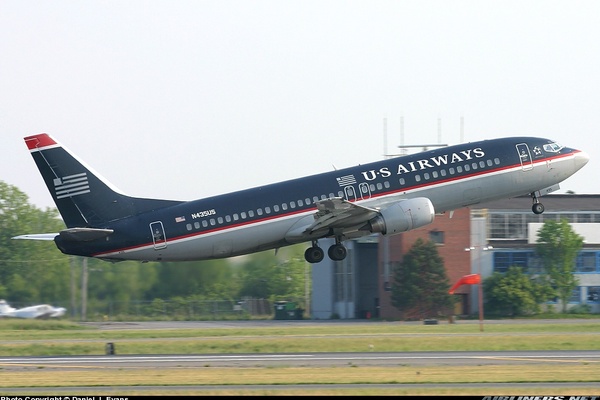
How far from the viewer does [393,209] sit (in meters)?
54.7

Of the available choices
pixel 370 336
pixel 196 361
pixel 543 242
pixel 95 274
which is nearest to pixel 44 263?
pixel 95 274

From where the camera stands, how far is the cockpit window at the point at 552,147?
58.9m

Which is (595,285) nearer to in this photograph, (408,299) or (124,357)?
(408,299)

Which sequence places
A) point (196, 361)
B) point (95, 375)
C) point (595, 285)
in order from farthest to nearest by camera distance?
point (595, 285) → point (196, 361) → point (95, 375)

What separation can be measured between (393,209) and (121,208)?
1501cm

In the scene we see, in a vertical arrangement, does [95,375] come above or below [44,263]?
below

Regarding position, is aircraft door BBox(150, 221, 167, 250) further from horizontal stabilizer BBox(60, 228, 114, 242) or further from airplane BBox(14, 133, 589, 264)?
horizontal stabilizer BBox(60, 228, 114, 242)

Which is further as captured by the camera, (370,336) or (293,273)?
(293,273)

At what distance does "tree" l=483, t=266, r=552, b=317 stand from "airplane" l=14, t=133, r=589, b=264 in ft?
146

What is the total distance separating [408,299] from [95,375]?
2367 inches

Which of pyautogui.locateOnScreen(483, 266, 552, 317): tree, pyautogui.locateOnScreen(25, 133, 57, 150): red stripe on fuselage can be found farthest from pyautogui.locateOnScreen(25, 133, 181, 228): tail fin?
pyautogui.locateOnScreen(483, 266, 552, 317): tree

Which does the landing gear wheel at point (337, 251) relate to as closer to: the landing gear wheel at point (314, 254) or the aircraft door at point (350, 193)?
the landing gear wheel at point (314, 254)

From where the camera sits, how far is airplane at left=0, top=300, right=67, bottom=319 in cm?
8012

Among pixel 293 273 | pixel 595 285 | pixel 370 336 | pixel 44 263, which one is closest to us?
pixel 370 336
